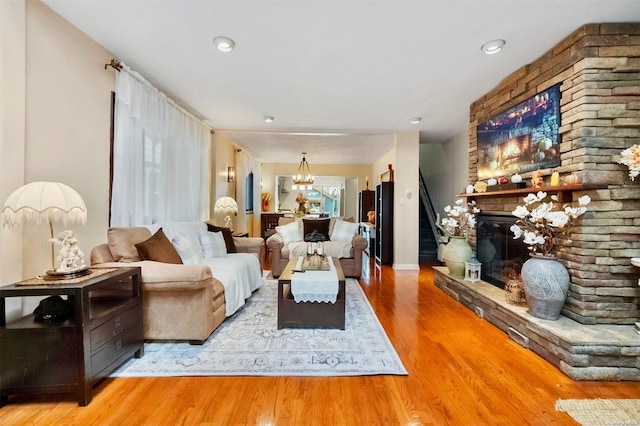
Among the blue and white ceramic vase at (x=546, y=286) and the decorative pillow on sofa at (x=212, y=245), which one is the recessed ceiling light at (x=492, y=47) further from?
the decorative pillow on sofa at (x=212, y=245)

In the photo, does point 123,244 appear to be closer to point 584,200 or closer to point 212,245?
point 212,245

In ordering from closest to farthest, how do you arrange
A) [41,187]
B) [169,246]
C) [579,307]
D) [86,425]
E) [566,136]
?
[86,425], [41,187], [579,307], [566,136], [169,246]

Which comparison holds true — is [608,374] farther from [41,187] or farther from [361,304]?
[41,187]

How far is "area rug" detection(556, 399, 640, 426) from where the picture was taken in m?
1.58

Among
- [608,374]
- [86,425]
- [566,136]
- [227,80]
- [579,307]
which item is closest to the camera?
[86,425]

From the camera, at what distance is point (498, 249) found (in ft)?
11.5

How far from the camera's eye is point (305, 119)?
4.64m

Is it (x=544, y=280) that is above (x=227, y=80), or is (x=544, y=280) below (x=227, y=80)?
below

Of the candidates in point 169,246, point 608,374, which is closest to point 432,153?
point 608,374

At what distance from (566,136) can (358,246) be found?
9.39 feet

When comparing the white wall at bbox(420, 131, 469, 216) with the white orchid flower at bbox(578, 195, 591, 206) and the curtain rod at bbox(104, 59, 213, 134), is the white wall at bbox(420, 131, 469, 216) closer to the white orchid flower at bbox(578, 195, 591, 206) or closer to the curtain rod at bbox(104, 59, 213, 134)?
the white orchid flower at bbox(578, 195, 591, 206)

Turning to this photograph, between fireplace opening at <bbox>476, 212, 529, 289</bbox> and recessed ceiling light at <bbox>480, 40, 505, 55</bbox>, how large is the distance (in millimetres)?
1710

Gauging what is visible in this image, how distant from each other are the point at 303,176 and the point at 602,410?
8.23 m

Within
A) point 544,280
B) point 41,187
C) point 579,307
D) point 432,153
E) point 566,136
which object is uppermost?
point 432,153
